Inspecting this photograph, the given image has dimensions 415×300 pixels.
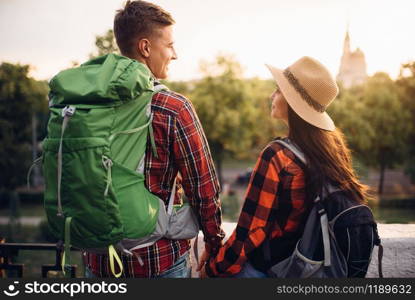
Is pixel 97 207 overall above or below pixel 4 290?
above

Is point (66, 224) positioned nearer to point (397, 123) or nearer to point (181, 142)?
point (181, 142)

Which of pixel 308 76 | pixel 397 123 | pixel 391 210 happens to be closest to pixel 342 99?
pixel 397 123

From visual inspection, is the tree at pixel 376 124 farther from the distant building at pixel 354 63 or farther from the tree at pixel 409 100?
the distant building at pixel 354 63

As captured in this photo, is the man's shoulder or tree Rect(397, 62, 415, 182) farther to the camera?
tree Rect(397, 62, 415, 182)

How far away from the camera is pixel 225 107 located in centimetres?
2867

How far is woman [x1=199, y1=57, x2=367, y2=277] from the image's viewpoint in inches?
76.9

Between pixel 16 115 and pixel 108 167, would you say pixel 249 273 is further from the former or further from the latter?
pixel 16 115

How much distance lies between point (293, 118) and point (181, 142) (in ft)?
1.97

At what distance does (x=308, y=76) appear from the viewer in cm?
217

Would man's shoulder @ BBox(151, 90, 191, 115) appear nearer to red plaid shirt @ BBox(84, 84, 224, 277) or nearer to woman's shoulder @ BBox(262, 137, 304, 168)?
red plaid shirt @ BBox(84, 84, 224, 277)

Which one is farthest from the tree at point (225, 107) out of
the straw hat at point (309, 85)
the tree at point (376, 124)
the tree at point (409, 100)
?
the straw hat at point (309, 85)

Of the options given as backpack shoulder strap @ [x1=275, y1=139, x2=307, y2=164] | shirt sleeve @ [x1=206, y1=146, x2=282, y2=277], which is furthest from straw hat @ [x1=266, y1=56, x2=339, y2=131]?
shirt sleeve @ [x1=206, y1=146, x2=282, y2=277]

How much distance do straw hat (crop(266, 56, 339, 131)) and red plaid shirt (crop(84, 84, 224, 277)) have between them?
521 mm

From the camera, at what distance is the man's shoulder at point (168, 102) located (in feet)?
6.23
